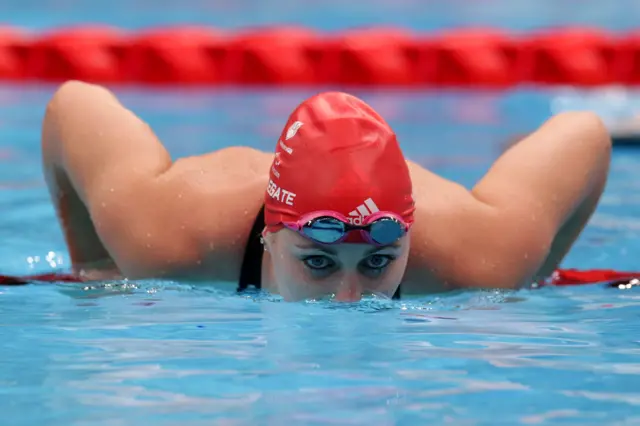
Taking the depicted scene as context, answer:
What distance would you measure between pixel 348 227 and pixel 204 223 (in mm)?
633

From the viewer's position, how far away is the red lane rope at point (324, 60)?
1013 cm

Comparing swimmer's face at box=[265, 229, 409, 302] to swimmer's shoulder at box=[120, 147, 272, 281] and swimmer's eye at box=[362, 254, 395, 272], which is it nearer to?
swimmer's eye at box=[362, 254, 395, 272]

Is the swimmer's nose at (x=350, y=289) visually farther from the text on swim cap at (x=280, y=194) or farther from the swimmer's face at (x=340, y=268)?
the text on swim cap at (x=280, y=194)

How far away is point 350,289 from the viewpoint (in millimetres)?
2662

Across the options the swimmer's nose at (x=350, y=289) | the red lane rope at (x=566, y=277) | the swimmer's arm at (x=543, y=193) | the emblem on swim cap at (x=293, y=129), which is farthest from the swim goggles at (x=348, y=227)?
the red lane rope at (x=566, y=277)

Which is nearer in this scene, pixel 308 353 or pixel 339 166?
pixel 308 353

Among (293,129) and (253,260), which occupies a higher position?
(293,129)

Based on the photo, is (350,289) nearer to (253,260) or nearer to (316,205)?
(316,205)

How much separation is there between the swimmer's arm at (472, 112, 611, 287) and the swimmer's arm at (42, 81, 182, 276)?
952 millimetres

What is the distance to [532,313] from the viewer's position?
118 inches

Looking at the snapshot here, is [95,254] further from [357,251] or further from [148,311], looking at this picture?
[357,251]

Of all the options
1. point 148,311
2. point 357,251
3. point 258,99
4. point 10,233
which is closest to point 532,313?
point 357,251

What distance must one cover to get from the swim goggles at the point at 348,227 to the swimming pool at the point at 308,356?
0.62 ft

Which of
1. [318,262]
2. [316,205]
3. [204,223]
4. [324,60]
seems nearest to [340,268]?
[318,262]
